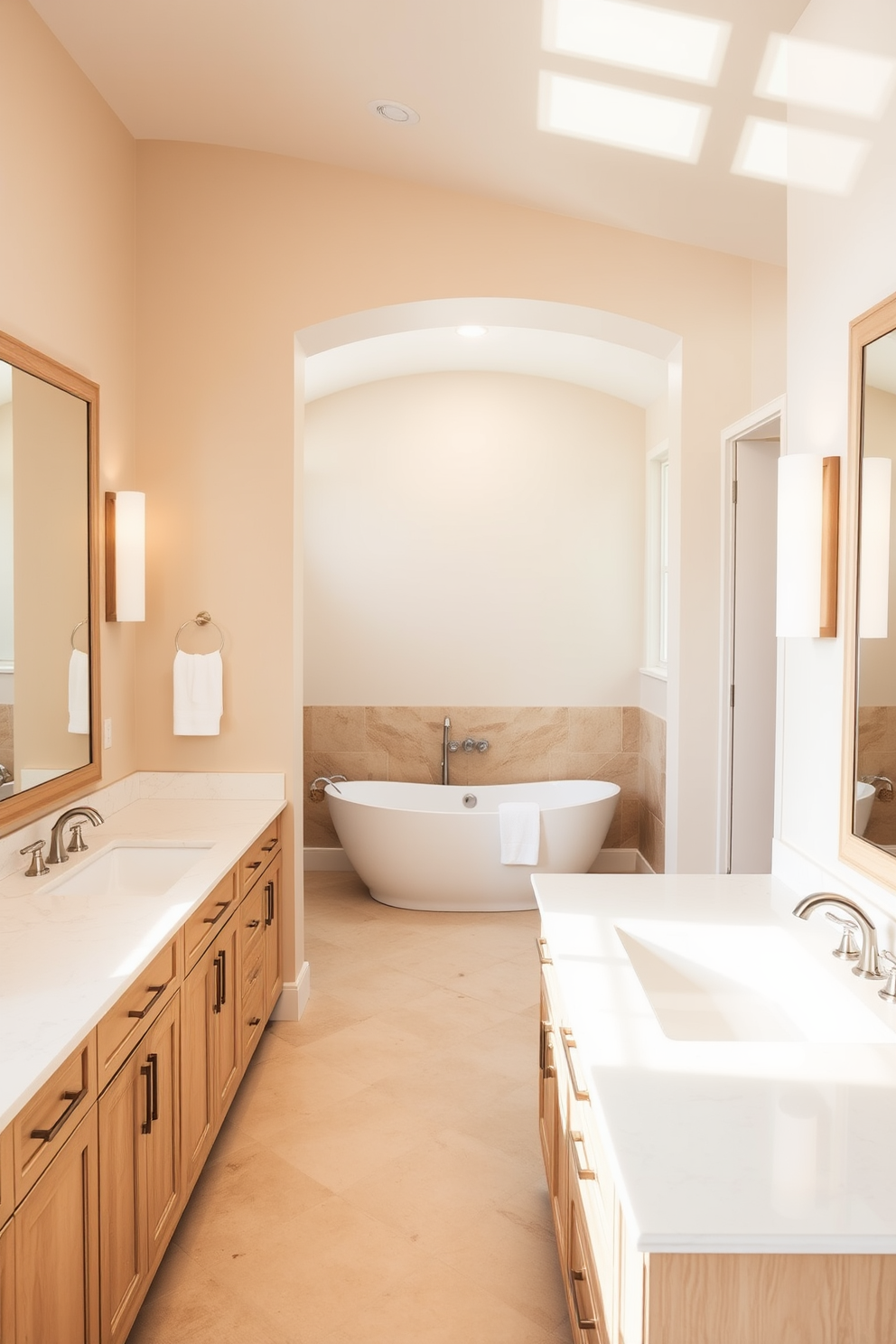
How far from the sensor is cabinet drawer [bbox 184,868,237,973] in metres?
2.27

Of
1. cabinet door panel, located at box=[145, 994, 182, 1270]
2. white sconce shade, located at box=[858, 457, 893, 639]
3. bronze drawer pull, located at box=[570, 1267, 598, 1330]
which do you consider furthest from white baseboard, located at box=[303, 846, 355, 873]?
white sconce shade, located at box=[858, 457, 893, 639]

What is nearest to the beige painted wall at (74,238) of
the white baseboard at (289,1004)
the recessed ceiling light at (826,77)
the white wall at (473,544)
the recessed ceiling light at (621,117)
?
the white baseboard at (289,1004)

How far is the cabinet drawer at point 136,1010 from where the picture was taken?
5.62 feet

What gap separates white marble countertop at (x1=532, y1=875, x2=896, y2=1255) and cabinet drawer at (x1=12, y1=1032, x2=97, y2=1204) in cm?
81

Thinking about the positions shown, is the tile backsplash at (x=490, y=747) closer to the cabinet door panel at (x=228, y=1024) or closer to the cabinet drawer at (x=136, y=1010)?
the cabinet door panel at (x=228, y=1024)

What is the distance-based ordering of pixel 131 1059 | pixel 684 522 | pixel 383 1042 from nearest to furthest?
pixel 131 1059 < pixel 383 1042 < pixel 684 522

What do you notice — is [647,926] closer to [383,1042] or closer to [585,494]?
[383,1042]

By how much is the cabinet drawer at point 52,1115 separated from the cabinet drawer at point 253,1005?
130 centimetres

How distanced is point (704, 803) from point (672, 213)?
2.11 meters

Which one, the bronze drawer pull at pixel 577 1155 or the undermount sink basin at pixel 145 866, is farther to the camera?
the undermount sink basin at pixel 145 866

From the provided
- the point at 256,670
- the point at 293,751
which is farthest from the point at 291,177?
the point at 293,751

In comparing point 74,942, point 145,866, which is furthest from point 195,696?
point 74,942

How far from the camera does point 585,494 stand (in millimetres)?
5672

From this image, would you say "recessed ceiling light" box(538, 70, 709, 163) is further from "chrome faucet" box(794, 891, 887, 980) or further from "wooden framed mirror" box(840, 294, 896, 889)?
"chrome faucet" box(794, 891, 887, 980)
